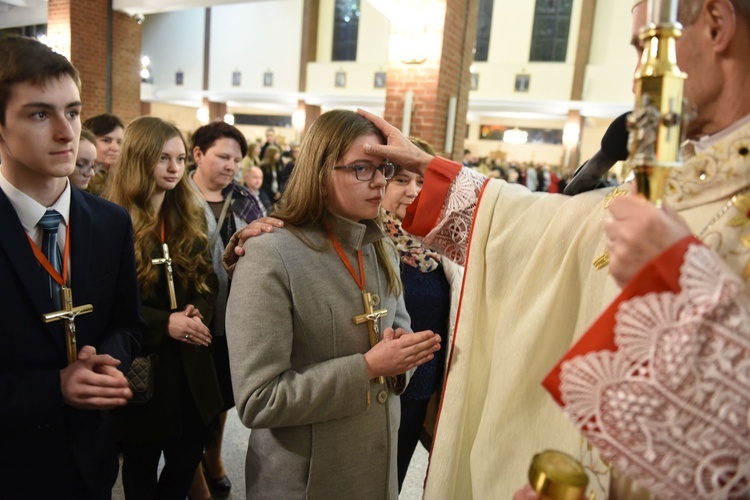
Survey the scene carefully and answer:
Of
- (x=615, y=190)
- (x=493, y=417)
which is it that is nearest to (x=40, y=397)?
(x=493, y=417)

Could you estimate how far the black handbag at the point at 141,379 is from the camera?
6.75 feet

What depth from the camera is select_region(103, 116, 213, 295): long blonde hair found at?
239 cm

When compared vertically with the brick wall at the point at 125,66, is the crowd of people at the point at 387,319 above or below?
below

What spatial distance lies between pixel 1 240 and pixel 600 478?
1.57 m

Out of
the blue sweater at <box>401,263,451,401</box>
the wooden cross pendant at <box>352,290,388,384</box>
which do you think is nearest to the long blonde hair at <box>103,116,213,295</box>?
the blue sweater at <box>401,263,451,401</box>

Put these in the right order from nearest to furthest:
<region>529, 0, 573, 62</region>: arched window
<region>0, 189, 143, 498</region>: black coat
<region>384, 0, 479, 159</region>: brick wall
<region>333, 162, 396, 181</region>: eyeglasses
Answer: <region>0, 189, 143, 498</region>: black coat → <region>333, 162, 396, 181</region>: eyeglasses → <region>384, 0, 479, 159</region>: brick wall → <region>529, 0, 573, 62</region>: arched window

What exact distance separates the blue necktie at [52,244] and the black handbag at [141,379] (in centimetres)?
62

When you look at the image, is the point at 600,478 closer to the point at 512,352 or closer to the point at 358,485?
the point at 512,352

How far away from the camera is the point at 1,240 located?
4.55 ft

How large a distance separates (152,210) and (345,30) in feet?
59.7

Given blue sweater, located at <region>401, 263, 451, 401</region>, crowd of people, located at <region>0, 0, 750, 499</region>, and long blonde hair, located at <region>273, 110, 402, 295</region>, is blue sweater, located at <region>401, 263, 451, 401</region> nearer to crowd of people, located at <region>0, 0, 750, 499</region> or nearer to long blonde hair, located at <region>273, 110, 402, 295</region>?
crowd of people, located at <region>0, 0, 750, 499</region>

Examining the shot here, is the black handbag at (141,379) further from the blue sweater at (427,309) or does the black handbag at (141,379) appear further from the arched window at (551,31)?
the arched window at (551,31)

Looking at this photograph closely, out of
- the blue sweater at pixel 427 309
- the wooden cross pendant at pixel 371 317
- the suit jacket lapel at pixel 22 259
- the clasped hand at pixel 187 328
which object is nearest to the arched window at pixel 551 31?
the blue sweater at pixel 427 309

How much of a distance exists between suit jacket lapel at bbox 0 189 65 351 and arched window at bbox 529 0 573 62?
727 inches
